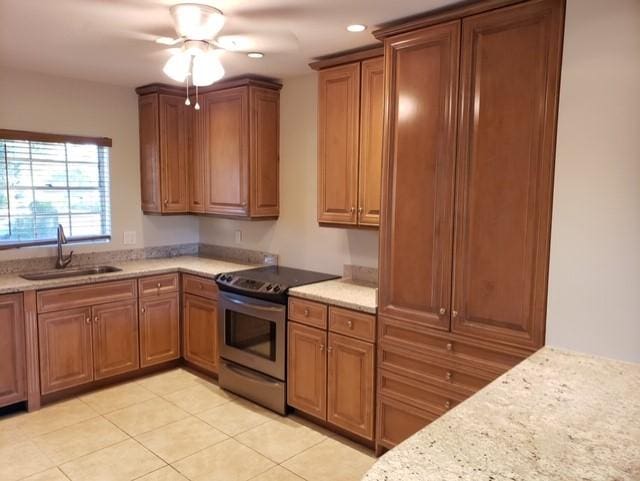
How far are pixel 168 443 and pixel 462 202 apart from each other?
224cm

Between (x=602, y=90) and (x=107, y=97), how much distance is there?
12.2ft

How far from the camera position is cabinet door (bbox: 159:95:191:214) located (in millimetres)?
4156

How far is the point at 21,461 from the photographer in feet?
8.93

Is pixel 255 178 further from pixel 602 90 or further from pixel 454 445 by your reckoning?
pixel 454 445

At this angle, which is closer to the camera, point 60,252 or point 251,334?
point 251,334

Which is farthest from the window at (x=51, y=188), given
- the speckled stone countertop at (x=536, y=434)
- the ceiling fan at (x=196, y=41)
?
the speckled stone countertop at (x=536, y=434)

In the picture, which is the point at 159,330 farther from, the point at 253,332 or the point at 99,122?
the point at 99,122

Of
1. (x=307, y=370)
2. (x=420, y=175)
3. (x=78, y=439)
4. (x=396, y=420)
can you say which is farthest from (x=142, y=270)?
(x=420, y=175)

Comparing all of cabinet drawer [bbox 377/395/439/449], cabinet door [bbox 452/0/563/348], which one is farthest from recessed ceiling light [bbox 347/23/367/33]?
cabinet drawer [bbox 377/395/439/449]

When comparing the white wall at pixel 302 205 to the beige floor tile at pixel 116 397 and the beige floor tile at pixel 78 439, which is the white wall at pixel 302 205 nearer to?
the beige floor tile at pixel 116 397

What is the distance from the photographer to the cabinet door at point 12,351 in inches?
125

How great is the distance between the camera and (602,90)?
184cm

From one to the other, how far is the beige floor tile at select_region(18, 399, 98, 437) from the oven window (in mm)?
1058

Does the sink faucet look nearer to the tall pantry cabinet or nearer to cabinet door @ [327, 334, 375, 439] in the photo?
cabinet door @ [327, 334, 375, 439]
